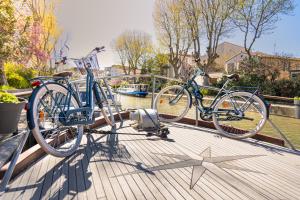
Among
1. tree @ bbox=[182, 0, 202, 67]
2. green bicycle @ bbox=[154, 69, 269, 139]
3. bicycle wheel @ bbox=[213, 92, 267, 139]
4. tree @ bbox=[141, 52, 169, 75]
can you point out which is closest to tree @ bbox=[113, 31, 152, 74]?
tree @ bbox=[141, 52, 169, 75]

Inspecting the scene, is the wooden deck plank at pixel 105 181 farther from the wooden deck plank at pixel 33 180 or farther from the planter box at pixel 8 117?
the planter box at pixel 8 117

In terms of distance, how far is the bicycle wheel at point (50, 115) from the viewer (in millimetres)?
2555

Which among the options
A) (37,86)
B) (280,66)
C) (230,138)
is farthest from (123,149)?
(280,66)

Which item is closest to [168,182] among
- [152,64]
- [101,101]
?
[101,101]

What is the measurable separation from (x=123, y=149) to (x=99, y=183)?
1.04 metres

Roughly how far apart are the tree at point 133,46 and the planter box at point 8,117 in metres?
35.5

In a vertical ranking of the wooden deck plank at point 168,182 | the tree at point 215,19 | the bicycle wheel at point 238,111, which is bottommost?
the wooden deck plank at point 168,182

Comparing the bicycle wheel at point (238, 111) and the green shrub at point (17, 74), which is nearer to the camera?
the bicycle wheel at point (238, 111)

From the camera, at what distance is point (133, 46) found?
40594 millimetres

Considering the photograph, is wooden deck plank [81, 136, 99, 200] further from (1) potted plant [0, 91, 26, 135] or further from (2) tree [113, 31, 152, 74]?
(2) tree [113, 31, 152, 74]

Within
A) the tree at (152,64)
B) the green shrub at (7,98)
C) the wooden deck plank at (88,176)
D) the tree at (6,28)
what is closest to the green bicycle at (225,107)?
the wooden deck plank at (88,176)

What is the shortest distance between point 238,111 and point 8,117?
339 cm

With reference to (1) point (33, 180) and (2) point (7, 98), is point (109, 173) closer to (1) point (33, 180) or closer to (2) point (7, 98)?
(1) point (33, 180)

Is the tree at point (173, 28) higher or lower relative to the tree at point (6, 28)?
higher
